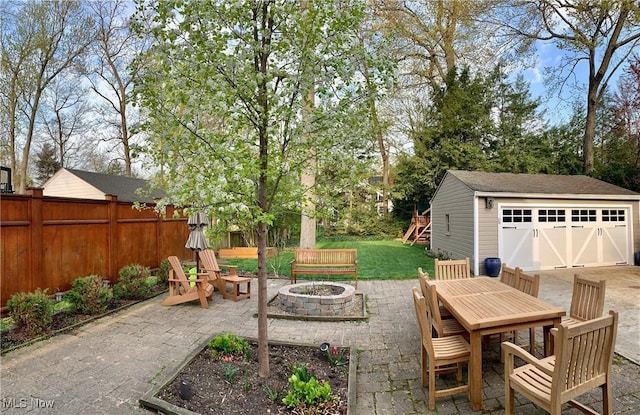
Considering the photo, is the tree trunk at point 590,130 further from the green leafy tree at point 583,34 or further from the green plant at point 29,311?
the green plant at point 29,311

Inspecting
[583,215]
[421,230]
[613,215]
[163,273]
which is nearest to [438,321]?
[163,273]

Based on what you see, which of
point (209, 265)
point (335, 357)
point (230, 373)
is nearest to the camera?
point (230, 373)

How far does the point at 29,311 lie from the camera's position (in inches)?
180

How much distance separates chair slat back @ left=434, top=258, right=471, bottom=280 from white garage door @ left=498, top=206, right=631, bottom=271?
4.93 m

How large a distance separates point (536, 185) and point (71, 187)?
692 inches

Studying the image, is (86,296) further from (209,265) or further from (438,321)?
(438,321)

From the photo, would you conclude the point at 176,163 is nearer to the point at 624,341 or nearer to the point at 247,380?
the point at 247,380

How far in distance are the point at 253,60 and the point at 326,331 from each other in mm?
3760

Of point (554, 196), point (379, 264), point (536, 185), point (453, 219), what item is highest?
point (536, 185)

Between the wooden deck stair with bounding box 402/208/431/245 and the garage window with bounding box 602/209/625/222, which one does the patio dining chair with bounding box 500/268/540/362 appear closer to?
the garage window with bounding box 602/209/625/222

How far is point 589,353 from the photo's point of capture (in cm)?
246

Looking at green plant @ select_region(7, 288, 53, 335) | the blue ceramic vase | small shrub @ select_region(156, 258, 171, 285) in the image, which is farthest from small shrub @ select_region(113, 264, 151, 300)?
the blue ceramic vase

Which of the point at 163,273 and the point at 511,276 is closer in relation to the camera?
the point at 511,276

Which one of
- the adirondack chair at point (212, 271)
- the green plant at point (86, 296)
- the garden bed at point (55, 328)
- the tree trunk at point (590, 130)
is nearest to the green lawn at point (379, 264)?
the adirondack chair at point (212, 271)
